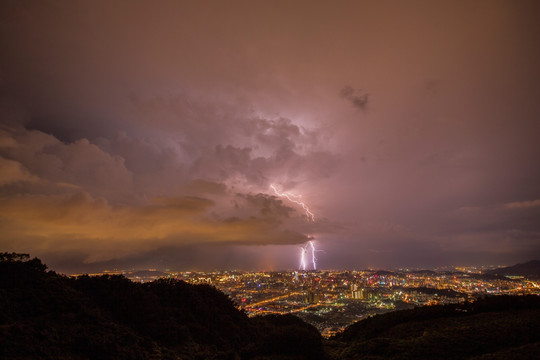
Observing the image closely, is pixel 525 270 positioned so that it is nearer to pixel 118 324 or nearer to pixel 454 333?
pixel 454 333

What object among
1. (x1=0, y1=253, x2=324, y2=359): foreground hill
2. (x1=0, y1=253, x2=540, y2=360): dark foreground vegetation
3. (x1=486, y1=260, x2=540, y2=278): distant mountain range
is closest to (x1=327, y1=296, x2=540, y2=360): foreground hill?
(x1=0, y1=253, x2=540, y2=360): dark foreground vegetation

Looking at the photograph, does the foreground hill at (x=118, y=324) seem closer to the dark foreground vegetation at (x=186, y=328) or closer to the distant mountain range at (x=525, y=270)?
the dark foreground vegetation at (x=186, y=328)

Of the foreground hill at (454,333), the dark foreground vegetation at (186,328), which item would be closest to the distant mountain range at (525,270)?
the foreground hill at (454,333)

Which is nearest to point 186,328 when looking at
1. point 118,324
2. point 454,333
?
point 118,324

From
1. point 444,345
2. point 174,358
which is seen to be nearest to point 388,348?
point 444,345

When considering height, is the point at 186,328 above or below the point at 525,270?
above

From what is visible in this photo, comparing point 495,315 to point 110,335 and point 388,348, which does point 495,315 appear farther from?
point 110,335
